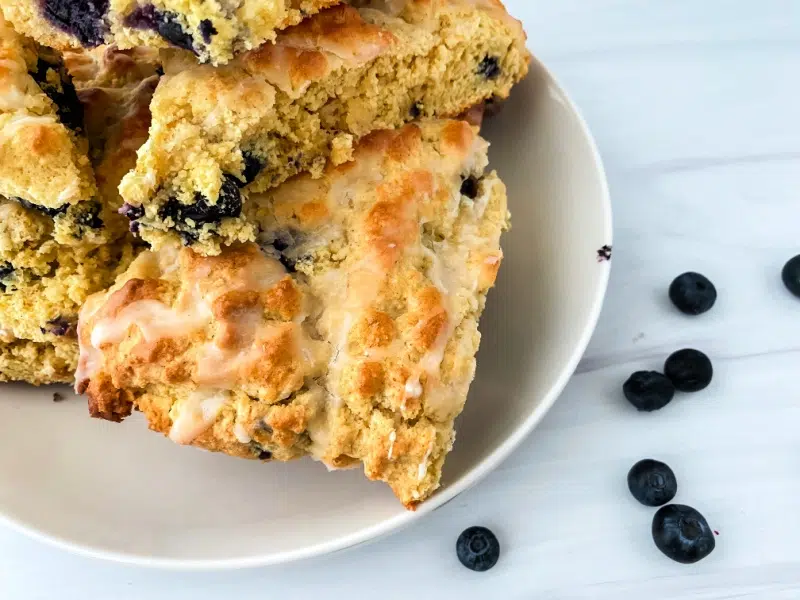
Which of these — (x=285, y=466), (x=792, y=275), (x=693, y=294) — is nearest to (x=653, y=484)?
(x=693, y=294)

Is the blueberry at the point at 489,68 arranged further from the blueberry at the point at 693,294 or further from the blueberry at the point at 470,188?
the blueberry at the point at 693,294

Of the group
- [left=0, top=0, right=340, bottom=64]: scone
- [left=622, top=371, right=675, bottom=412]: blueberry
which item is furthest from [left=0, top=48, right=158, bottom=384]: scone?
[left=622, top=371, right=675, bottom=412]: blueberry

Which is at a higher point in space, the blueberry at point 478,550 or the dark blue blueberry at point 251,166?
the dark blue blueberry at point 251,166

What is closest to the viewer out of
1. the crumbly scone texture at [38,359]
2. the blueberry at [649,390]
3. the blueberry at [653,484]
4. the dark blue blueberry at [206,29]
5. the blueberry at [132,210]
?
the dark blue blueberry at [206,29]

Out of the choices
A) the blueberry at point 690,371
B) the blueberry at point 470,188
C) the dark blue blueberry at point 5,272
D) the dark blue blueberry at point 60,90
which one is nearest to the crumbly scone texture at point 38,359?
the dark blue blueberry at point 5,272

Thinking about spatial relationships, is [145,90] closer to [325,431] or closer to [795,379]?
[325,431]

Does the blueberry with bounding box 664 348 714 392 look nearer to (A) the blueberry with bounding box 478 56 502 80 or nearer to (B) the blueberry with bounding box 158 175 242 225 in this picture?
(A) the blueberry with bounding box 478 56 502 80
